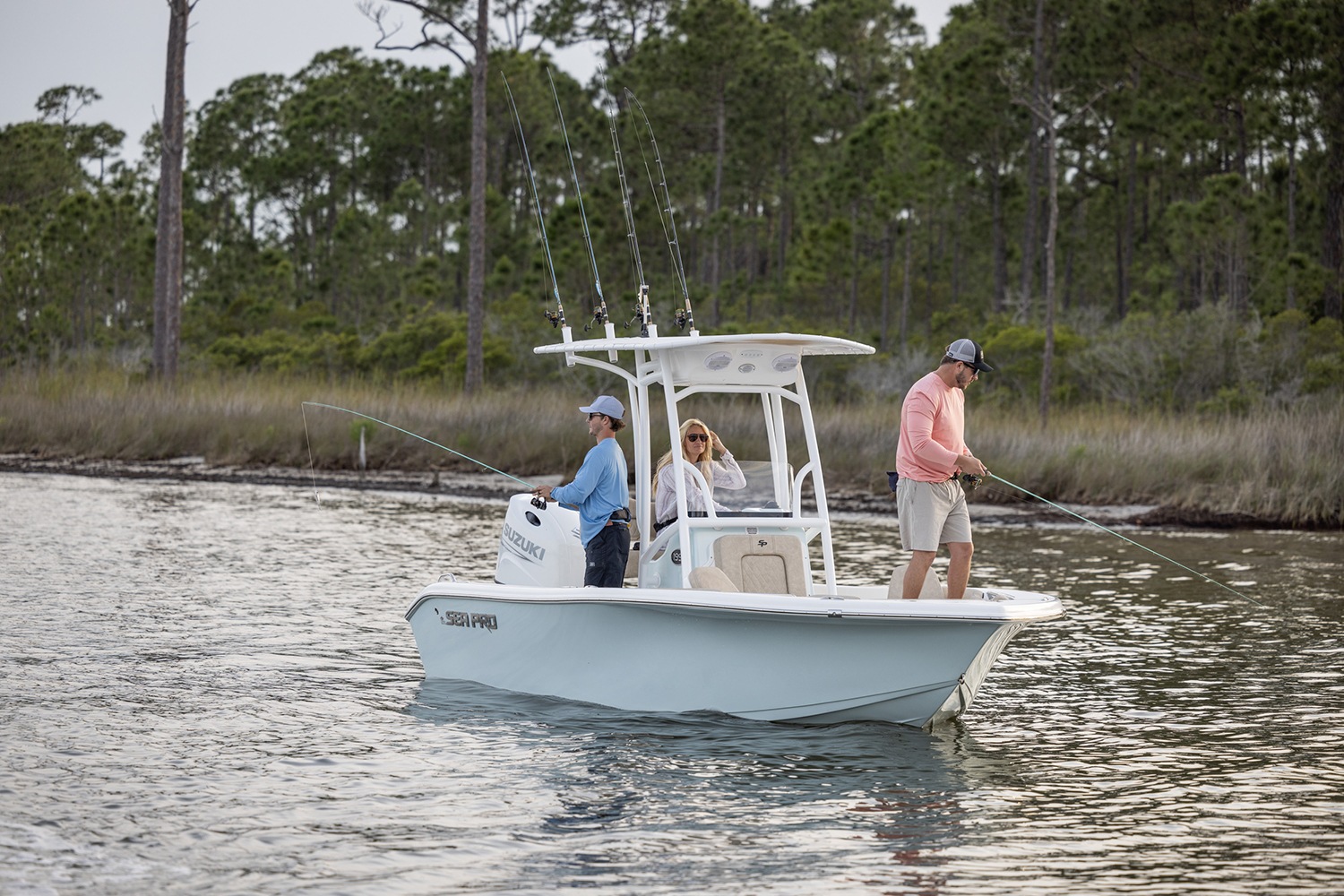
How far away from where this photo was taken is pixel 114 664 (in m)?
9.63

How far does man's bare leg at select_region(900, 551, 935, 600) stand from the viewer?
8.22 m

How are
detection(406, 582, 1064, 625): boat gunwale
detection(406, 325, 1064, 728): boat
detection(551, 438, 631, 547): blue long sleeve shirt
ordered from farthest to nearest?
detection(551, 438, 631, 547): blue long sleeve shirt
detection(406, 325, 1064, 728): boat
detection(406, 582, 1064, 625): boat gunwale

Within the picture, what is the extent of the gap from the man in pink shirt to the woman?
3.21 ft

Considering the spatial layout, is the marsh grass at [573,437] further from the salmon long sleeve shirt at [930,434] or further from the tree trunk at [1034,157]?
the tree trunk at [1034,157]

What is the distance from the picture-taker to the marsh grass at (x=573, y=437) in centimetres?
1969

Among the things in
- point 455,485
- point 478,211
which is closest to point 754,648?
point 455,485

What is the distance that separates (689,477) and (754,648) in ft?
3.60

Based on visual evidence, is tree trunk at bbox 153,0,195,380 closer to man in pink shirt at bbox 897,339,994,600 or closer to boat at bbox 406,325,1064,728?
boat at bbox 406,325,1064,728

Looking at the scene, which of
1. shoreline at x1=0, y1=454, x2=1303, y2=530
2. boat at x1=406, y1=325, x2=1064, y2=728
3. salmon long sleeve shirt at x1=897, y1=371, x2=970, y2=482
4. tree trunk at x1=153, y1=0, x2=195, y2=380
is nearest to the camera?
boat at x1=406, y1=325, x2=1064, y2=728

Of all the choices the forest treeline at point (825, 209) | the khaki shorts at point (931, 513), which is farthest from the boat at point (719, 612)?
the forest treeline at point (825, 209)

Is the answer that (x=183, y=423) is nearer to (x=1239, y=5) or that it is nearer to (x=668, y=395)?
(x=668, y=395)

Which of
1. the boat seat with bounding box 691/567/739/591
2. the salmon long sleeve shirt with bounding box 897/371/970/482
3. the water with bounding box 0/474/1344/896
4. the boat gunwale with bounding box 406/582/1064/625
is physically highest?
the salmon long sleeve shirt with bounding box 897/371/970/482

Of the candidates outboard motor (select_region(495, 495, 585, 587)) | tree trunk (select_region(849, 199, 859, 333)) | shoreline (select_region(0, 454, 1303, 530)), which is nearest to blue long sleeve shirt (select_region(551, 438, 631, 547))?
outboard motor (select_region(495, 495, 585, 587))

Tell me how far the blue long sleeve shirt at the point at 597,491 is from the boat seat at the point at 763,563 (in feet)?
2.05
